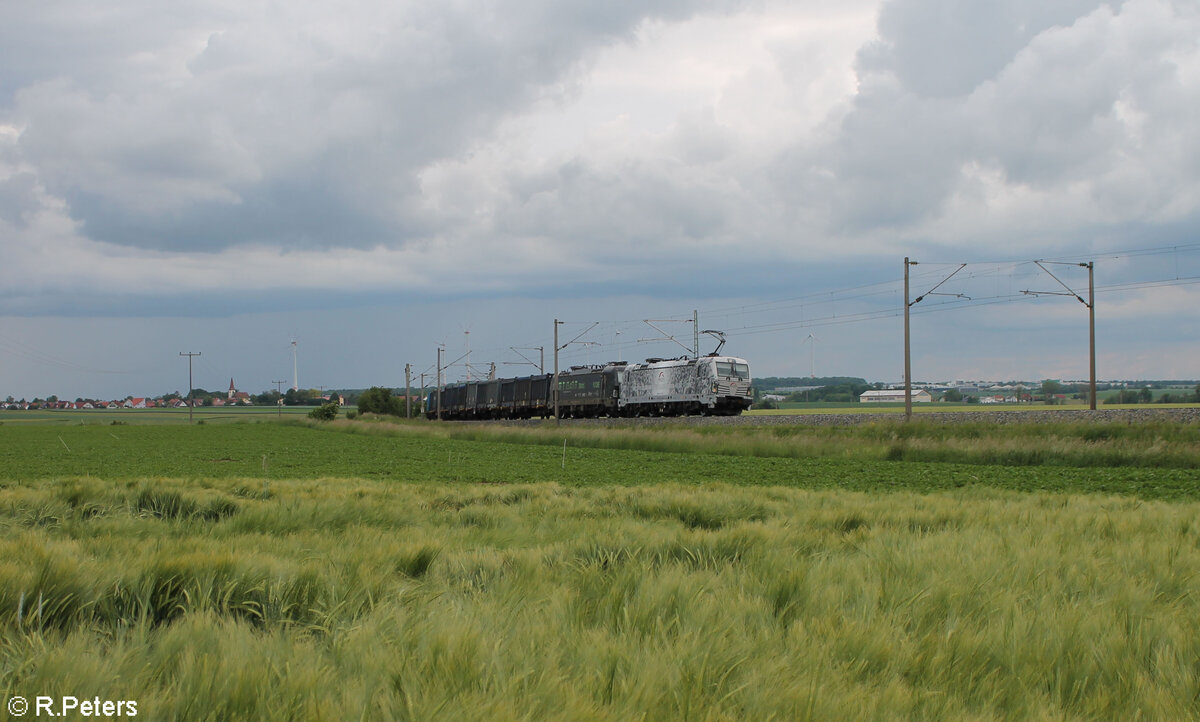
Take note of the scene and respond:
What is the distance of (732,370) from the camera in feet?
179

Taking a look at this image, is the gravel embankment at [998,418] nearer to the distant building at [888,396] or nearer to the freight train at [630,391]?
the freight train at [630,391]

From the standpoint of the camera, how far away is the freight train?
53.9 m

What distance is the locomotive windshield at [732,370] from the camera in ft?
176

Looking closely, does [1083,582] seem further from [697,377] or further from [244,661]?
[697,377]

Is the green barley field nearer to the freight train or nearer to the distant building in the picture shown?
the freight train

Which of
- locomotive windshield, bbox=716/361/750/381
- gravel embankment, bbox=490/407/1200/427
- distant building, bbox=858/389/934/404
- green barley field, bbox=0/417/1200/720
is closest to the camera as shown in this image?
green barley field, bbox=0/417/1200/720

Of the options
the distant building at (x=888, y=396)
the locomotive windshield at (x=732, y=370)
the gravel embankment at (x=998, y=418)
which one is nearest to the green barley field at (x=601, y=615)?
the gravel embankment at (x=998, y=418)

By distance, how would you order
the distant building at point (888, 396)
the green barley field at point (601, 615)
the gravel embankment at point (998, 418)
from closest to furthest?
the green barley field at point (601, 615)
the gravel embankment at point (998, 418)
the distant building at point (888, 396)

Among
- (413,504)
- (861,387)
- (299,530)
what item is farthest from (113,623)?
(861,387)

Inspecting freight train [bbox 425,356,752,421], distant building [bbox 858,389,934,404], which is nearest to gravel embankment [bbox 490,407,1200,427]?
freight train [bbox 425,356,752,421]

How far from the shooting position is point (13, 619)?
12.4 feet

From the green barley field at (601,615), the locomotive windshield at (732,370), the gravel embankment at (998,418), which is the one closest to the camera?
the green barley field at (601,615)

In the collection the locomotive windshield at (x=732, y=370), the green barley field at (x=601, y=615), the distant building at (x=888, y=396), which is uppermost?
the locomotive windshield at (x=732, y=370)

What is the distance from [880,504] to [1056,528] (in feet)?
9.55
